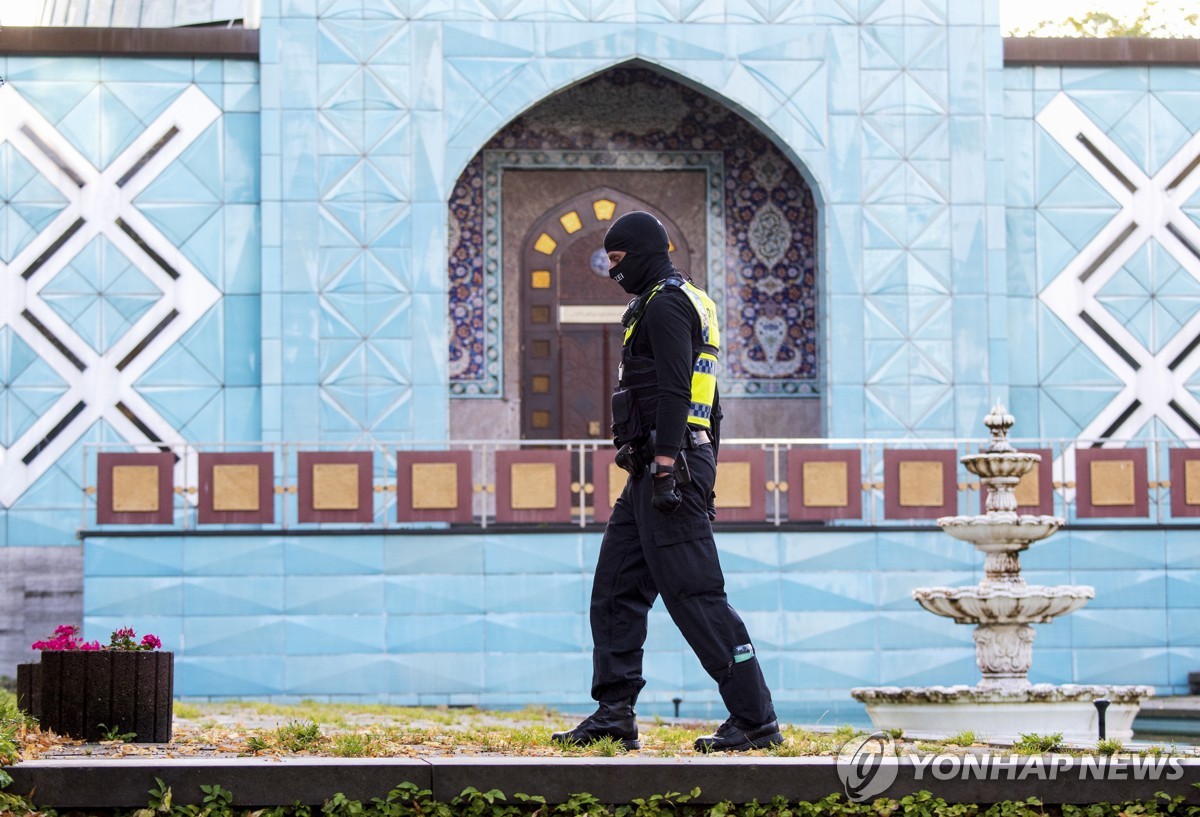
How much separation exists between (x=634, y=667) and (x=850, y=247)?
38.5ft

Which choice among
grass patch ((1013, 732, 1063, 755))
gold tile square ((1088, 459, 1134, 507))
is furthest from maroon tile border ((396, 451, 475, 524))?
grass patch ((1013, 732, 1063, 755))

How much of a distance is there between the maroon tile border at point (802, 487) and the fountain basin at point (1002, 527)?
11.5 ft

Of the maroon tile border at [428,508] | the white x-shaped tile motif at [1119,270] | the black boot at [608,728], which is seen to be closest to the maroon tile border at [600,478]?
the maroon tile border at [428,508]

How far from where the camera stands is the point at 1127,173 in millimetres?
18422

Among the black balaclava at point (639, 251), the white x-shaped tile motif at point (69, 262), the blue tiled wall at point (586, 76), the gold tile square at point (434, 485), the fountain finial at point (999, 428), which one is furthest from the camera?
the white x-shaped tile motif at point (69, 262)

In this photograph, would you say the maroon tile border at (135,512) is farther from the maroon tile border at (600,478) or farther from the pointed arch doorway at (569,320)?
the pointed arch doorway at (569,320)

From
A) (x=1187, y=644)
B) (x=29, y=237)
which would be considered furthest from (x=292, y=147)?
(x=1187, y=644)

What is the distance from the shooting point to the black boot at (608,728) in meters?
6.34

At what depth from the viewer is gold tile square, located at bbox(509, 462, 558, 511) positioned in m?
15.6

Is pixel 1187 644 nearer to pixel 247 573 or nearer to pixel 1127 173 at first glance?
pixel 1127 173

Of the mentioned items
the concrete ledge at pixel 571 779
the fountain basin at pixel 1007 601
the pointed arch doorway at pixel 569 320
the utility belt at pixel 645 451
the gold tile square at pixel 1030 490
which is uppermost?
the pointed arch doorway at pixel 569 320

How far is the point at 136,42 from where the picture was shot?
1764 cm

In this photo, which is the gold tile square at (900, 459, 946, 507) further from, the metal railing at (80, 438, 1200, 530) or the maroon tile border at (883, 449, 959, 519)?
the metal railing at (80, 438, 1200, 530)

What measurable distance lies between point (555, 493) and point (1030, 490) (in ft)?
14.0
